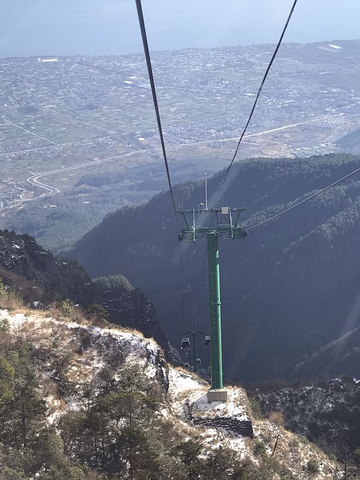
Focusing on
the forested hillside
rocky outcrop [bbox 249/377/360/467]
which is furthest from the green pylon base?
the forested hillside

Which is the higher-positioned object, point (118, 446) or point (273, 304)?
point (118, 446)

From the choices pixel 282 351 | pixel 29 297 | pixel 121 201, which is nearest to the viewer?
pixel 29 297

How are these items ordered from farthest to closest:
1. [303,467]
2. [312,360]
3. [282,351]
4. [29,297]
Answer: [282,351] → [312,360] → [29,297] → [303,467]

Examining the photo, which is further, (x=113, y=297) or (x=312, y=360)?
(x=312, y=360)

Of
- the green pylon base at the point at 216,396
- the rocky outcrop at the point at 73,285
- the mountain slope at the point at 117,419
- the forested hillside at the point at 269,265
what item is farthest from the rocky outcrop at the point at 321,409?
the forested hillside at the point at 269,265

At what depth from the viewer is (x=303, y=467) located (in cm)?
2428

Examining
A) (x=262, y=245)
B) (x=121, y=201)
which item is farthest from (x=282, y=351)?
(x=121, y=201)

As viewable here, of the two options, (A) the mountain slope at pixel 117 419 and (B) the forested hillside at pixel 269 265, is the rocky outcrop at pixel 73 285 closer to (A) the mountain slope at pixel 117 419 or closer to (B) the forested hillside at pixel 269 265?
(B) the forested hillside at pixel 269 265

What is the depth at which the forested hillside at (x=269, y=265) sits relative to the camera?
244 ft

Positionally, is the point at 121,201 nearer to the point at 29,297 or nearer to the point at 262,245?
the point at 262,245

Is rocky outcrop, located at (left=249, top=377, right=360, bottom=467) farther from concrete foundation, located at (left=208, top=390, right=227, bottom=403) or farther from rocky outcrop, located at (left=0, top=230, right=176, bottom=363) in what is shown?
rocky outcrop, located at (left=0, top=230, right=176, bottom=363)

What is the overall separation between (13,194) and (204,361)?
117714 millimetres

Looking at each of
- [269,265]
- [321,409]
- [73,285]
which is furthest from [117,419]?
[269,265]

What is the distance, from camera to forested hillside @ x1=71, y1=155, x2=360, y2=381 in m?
74.4
